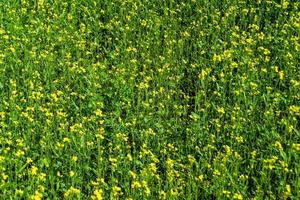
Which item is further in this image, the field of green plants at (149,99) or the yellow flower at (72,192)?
the field of green plants at (149,99)

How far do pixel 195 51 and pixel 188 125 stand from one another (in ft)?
5.46

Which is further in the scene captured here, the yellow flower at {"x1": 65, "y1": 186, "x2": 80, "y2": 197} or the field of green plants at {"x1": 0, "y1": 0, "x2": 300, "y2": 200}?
the field of green plants at {"x1": 0, "y1": 0, "x2": 300, "y2": 200}

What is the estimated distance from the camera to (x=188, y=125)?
5.87 metres

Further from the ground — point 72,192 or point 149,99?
point 149,99

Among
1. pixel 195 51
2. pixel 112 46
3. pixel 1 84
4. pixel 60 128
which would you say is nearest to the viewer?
pixel 60 128

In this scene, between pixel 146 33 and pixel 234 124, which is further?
pixel 146 33

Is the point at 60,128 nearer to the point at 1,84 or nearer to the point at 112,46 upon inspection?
the point at 1,84

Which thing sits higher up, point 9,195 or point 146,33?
point 146,33

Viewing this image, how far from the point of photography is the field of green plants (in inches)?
196

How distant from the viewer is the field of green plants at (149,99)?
16.3 ft

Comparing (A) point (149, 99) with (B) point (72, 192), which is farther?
(A) point (149, 99)

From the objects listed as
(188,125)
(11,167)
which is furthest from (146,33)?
(11,167)

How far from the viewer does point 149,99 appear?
609 cm

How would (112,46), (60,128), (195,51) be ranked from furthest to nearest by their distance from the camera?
(112,46)
(195,51)
(60,128)
